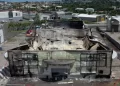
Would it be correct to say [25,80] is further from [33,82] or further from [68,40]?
[68,40]

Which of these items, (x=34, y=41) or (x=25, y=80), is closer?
(x=25, y=80)

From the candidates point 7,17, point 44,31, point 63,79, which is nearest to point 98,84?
point 63,79

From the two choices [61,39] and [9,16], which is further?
[9,16]

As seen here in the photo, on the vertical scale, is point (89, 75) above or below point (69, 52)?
below

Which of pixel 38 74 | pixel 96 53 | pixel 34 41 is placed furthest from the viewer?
pixel 34 41

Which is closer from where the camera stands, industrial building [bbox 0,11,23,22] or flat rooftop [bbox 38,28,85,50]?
flat rooftop [bbox 38,28,85,50]

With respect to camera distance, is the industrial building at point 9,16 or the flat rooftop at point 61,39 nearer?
the flat rooftop at point 61,39

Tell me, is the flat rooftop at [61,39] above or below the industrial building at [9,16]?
above

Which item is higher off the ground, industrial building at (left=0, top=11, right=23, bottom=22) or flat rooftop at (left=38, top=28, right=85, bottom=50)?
flat rooftop at (left=38, top=28, right=85, bottom=50)

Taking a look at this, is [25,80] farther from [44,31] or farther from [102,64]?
[44,31]

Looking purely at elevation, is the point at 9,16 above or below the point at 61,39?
below

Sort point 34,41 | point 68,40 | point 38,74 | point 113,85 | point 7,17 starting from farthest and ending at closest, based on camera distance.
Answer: point 7,17 < point 68,40 < point 34,41 < point 113,85 < point 38,74
